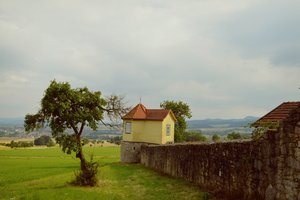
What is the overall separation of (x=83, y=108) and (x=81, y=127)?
1.36m

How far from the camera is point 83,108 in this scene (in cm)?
2423

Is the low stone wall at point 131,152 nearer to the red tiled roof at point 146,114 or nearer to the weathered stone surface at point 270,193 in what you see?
the red tiled roof at point 146,114

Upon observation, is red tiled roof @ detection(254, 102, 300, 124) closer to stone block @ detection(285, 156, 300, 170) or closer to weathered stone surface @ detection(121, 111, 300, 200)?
weathered stone surface @ detection(121, 111, 300, 200)

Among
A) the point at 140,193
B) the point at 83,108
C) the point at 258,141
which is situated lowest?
the point at 140,193

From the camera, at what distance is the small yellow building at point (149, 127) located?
40.9 metres

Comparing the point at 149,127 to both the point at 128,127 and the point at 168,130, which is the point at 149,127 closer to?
the point at 168,130

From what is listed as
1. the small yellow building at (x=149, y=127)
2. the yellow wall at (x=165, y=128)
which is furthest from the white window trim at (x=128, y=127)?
the yellow wall at (x=165, y=128)

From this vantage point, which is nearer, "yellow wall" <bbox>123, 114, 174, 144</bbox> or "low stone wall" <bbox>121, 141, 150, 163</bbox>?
"low stone wall" <bbox>121, 141, 150, 163</bbox>

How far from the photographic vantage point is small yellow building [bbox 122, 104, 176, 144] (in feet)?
134

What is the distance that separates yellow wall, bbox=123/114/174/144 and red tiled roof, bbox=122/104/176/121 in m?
0.45

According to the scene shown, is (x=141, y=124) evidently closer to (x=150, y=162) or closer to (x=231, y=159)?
(x=150, y=162)

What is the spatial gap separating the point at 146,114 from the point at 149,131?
2.27 meters

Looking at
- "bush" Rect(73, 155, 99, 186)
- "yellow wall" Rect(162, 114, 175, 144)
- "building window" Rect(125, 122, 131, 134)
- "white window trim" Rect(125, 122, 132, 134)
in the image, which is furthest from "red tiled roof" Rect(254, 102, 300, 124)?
"building window" Rect(125, 122, 131, 134)

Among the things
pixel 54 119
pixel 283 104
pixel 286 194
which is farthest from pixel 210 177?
pixel 54 119
